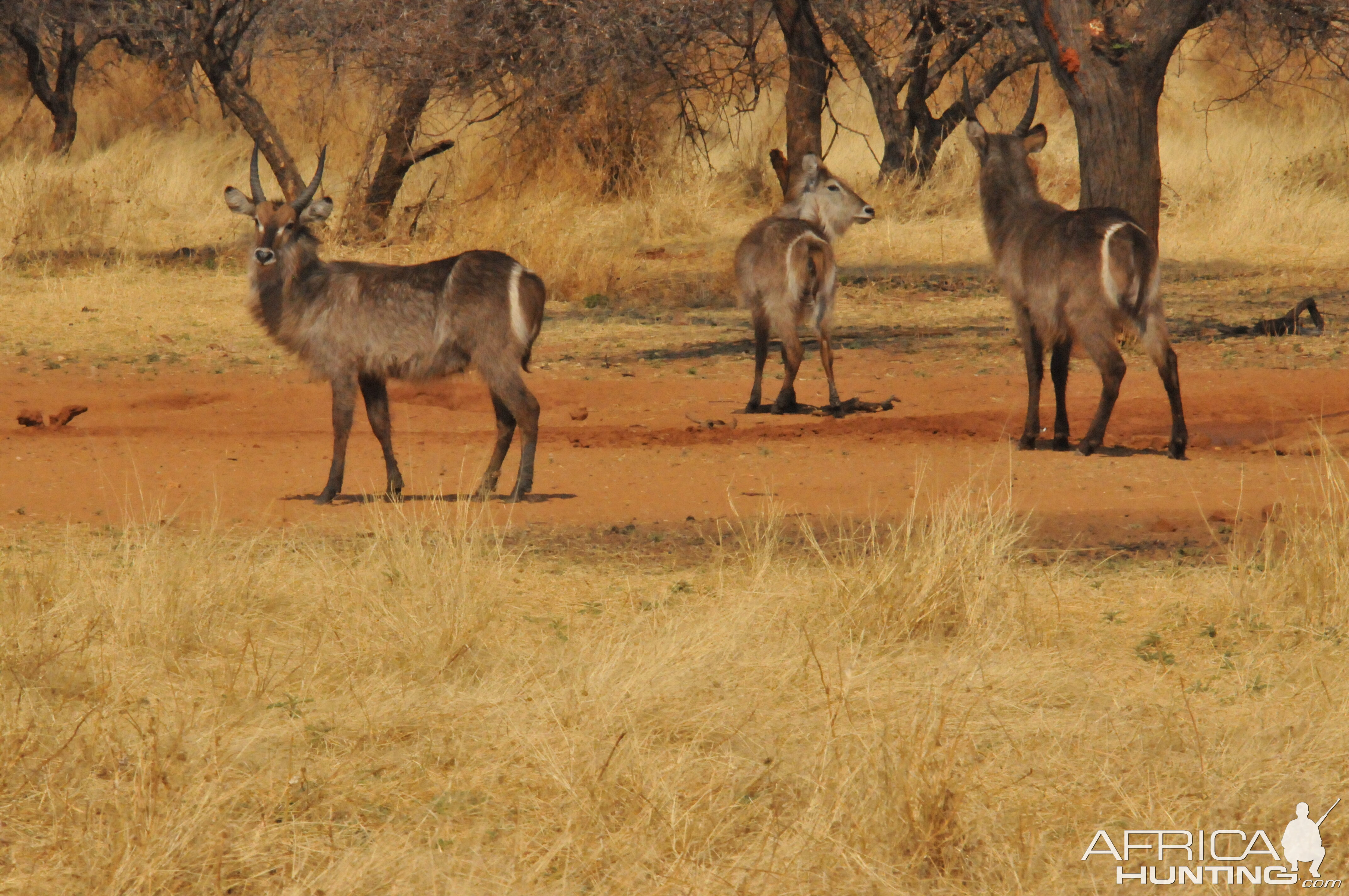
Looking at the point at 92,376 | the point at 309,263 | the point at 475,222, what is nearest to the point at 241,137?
the point at 475,222

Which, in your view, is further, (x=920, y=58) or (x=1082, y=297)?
(x=920, y=58)

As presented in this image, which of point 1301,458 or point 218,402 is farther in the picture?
point 218,402

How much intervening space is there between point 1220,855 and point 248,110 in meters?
13.4

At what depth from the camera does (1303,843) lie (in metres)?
3.17

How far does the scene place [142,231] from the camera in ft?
51.8

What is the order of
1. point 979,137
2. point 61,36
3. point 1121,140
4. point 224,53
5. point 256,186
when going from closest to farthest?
point 256,186, point 979,137, point 1121,140, point 224,53, point 61,36

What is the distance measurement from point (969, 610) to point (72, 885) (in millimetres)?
2590

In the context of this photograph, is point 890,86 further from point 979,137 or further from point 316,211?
point 316,211

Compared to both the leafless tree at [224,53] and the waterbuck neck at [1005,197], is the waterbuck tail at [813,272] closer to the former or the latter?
the waterbuck neck at [1005,197]

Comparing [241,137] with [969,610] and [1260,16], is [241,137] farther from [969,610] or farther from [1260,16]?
[969,610]

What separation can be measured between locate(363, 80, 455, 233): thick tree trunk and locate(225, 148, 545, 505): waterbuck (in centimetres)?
855

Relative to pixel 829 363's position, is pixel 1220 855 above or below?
below

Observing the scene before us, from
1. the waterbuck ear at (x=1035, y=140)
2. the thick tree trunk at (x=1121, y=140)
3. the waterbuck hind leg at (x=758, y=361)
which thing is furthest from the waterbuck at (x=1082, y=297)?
the thick tree trunk at (x=1121, y=140)

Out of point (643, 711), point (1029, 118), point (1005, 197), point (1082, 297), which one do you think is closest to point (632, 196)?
point (1029, 118)
